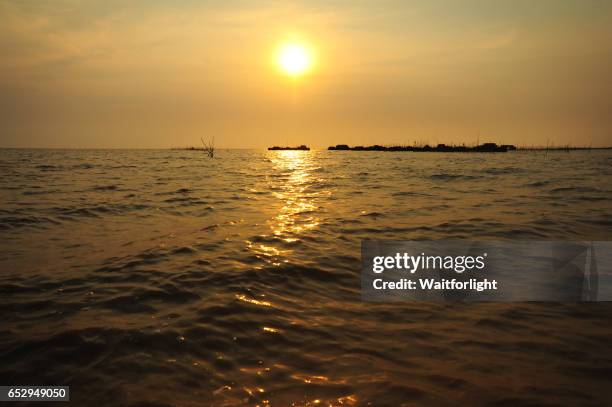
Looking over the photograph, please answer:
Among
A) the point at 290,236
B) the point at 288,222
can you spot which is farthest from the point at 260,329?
the point at 288,222

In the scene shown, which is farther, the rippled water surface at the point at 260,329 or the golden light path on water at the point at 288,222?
the golden light path on water at the point at 288,222

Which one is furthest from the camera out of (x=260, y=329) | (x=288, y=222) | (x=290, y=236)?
(x=288, y=222)

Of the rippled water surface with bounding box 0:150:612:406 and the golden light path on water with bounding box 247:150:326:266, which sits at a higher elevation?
the golden light path on water with bounding box 247:150:326:266

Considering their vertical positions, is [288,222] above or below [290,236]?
above

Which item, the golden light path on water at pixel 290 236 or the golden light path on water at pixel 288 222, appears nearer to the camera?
the golden light path on water at pixel 290 236

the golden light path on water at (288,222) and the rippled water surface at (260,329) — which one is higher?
the golden light path on water at (288,222)

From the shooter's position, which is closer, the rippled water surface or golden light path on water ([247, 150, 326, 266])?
the rippled water surface

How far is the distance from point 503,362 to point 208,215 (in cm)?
974

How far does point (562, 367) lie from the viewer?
3734 millimetres

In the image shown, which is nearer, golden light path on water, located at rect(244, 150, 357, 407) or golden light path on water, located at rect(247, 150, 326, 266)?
golden light path on water, located at rect(244, 150, 357, 407)

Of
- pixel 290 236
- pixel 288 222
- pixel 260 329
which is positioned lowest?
pixel 260 329

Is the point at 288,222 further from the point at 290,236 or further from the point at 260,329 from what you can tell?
the point at 260,329

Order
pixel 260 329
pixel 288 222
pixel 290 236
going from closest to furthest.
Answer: pixel 260 329, pixel 290 236, pixel 288 222

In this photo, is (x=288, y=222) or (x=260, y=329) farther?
(x=288, y=222)
